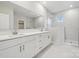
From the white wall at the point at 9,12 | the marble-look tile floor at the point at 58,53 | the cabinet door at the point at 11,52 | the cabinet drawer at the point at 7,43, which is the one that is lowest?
the marble-look tile floor at the point at 58,53

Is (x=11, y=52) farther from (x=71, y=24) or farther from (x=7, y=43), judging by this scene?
(x=71, y=24)

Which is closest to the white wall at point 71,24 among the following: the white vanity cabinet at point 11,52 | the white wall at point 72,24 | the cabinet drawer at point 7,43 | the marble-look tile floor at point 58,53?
the white wall at point 72,24

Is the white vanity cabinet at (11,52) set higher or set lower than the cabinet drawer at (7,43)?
lower

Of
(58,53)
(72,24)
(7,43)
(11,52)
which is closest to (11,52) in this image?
(11,52)

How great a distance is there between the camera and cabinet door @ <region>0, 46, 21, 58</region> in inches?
58.2

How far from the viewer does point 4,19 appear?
2.32 metres

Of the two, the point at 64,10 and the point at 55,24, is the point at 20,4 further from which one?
the point at 64,10

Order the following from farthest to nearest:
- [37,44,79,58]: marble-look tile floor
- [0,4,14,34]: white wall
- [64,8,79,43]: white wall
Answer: [64,8,79,43]: white wall → [37,44,79,58]: marble-look tile floor → [0,4,14,34]: white wall

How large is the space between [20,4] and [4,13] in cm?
53

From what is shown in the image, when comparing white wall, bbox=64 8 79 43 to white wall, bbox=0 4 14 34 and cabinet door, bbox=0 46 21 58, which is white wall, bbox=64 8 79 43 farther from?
cabinet door, bbox=0 46 21 58

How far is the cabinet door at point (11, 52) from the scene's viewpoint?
4.85 feet

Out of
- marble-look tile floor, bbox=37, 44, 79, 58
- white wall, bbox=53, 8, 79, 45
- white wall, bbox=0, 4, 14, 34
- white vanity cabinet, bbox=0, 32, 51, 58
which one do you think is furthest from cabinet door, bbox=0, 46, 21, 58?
white wall, bbox=53, 8, 79, 45

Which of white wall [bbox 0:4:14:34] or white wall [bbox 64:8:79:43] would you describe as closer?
white wall [bbox 0:4:14:34]

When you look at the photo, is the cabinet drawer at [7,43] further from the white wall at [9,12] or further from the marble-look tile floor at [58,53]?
the marble-look tile floor at [58,53]
